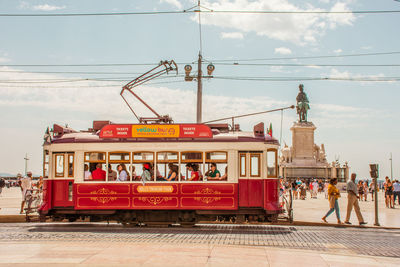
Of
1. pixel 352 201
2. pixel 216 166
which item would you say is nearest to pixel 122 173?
pixel 216 166

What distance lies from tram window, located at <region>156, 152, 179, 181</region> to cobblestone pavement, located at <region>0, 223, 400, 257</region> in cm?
162

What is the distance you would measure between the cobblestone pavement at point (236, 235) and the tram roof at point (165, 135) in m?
2.80

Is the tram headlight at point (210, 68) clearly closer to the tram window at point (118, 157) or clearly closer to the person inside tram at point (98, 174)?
the tram window at point (118, 157)

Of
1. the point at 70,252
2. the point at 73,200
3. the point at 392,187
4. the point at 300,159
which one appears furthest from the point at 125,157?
the point at 300,159

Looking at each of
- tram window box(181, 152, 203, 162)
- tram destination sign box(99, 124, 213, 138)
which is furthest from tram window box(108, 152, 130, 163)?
tram window box(181, 152, 203, 162)

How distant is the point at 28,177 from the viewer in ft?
64.5

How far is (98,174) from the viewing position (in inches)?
609

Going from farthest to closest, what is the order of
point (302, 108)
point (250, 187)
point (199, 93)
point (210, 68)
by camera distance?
point (302, 108)
point (210, 68)
point (199, 93)
point (250, 187)

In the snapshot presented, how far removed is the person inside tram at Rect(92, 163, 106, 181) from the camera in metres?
15.4

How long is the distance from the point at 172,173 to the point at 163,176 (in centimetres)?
38

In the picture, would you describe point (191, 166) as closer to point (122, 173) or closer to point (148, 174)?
point (148, 174)

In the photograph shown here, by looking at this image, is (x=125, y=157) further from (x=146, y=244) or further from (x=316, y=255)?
(x=316, y=255)

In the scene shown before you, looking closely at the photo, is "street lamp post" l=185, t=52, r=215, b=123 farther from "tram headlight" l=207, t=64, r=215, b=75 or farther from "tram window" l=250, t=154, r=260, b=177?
"tram window" l=250, t=154, r=260, b=177

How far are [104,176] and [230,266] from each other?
7.69 m
